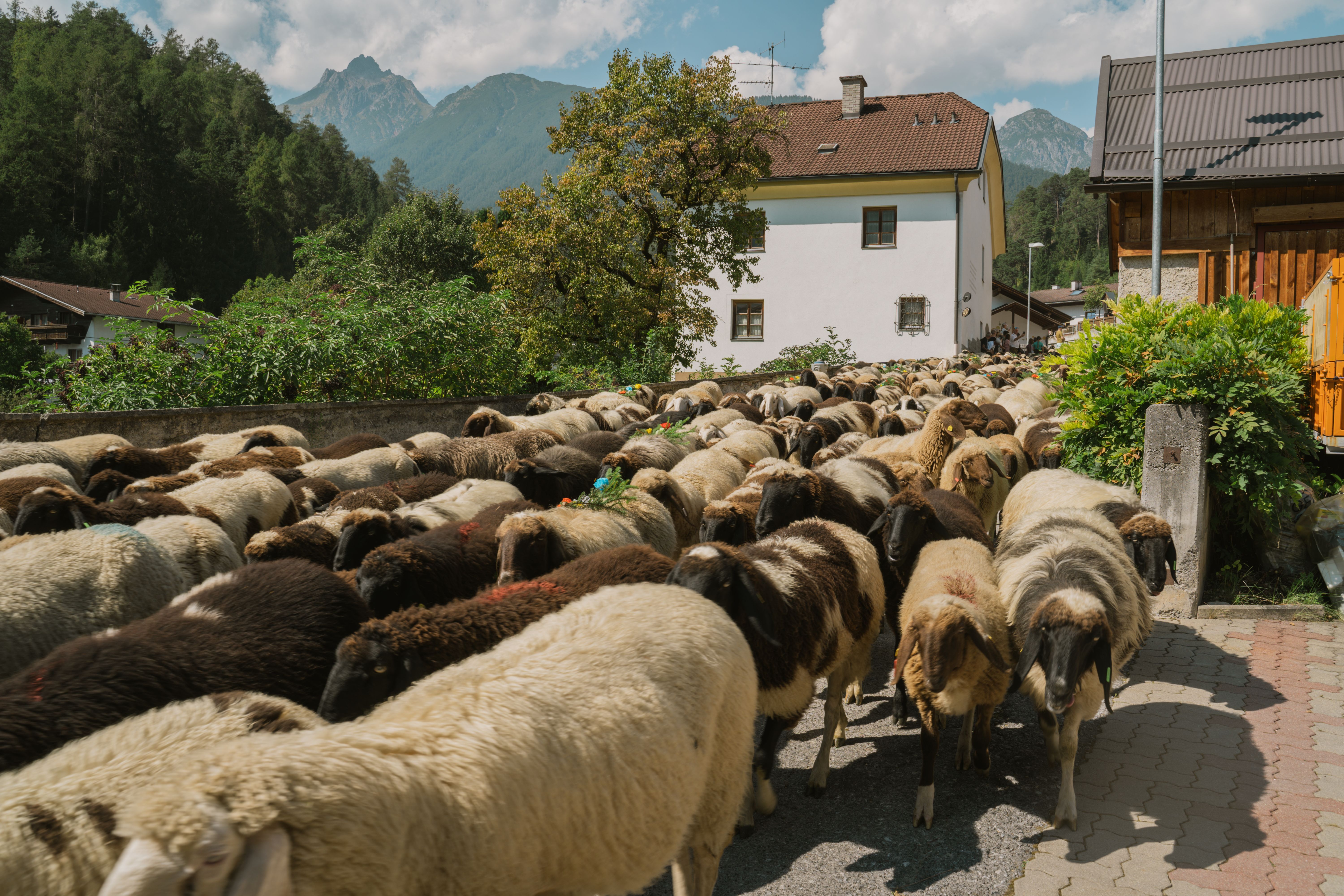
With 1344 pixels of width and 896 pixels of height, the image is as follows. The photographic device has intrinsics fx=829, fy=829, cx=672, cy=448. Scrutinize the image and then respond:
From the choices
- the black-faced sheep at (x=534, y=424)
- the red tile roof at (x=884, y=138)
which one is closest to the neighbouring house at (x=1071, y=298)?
the red tile roof at (x=884, y=138)

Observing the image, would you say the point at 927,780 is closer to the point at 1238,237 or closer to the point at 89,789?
the point at 89,789

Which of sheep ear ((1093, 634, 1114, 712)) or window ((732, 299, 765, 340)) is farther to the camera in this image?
window ((732, 299, 765, 340))

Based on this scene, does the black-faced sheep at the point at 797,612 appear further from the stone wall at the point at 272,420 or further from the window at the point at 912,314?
the window at the point at 912,314

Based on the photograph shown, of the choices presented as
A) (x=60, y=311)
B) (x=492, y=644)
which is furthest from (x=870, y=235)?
(x=60, y=311)

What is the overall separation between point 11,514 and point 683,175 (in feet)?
63.8

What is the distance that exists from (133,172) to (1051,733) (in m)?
73.9

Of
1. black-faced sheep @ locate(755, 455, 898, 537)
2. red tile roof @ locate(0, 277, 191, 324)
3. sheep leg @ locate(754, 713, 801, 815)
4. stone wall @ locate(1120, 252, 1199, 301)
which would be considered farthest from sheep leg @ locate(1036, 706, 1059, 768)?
red tile roof @ locate(0, 277, 191, 324)

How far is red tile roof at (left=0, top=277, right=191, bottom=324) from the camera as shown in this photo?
44.9 meters

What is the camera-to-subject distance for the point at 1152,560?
19.7 ft

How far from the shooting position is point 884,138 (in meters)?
33.9

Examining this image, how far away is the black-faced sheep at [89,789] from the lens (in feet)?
6.57

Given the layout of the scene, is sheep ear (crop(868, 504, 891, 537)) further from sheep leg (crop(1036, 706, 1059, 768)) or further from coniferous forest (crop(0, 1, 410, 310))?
coniferous forest (crop(0, 1, 410, 310))

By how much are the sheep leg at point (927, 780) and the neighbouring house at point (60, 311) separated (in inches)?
1937

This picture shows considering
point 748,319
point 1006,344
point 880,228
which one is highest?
point 880,228
